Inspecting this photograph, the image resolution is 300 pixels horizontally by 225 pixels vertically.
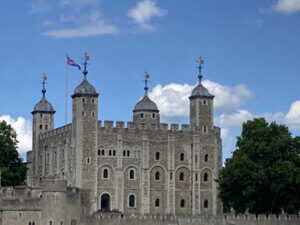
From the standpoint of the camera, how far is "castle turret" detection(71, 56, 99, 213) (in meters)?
115

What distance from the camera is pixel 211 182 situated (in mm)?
121062

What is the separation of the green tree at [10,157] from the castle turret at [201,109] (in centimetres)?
1989

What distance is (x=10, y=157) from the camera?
113 metres

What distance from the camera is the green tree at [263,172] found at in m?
96.6

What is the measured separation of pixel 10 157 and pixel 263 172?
28.9 meters

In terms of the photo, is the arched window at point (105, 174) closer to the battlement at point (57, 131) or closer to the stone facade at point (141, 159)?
the stone facade at point (141, 159)

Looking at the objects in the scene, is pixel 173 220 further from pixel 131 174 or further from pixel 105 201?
pixel 131 174

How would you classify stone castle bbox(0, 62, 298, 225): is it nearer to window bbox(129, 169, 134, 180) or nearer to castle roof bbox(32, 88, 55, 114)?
window bbox(129, 169, 134, 180)

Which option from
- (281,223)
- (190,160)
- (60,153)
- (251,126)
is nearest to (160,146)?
(190,160)

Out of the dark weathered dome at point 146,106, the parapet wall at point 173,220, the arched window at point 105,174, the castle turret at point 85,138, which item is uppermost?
the dark weathered dome at point 146,106

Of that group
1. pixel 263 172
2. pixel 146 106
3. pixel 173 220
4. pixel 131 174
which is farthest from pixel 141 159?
pixel 263 172

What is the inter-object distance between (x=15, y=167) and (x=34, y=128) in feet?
51.3

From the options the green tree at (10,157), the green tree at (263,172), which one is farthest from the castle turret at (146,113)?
the green tree at (263,172)

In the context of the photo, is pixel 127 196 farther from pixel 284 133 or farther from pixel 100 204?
pixel 284 133
